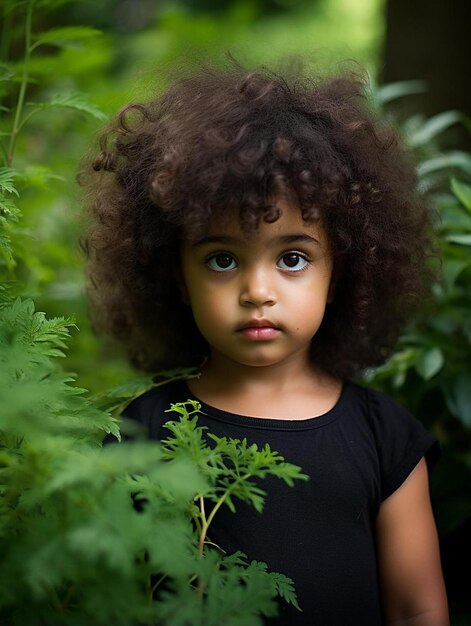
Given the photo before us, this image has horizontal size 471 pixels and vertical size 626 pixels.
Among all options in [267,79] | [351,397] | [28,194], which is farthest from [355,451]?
[28,194]

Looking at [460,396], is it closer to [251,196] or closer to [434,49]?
[251,196]

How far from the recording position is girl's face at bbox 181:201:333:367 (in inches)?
66.7

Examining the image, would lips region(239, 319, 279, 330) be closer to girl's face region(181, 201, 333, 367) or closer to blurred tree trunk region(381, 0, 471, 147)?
girl's face region(181, 201, 333, 367)

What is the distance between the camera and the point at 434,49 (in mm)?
3609

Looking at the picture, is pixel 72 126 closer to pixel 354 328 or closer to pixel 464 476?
pixel 354 328

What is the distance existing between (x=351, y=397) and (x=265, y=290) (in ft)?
1.51

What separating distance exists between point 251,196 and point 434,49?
240cm

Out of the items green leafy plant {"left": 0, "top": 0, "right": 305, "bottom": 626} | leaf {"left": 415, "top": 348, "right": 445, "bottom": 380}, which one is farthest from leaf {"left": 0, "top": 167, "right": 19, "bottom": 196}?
leaf {"left": 415, "top": 348, "right": 445, "bottom": 380}

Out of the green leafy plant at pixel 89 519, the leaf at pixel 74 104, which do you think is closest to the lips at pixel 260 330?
the green leafy plant at pixel 89 519

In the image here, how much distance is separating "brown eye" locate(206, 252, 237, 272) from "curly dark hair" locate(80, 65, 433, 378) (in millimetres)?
91

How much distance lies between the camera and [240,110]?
1.77 metres

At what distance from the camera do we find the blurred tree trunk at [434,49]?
138 inches

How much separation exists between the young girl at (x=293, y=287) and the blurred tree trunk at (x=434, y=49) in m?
1.59

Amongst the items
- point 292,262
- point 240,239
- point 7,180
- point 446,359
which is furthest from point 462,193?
point 7,180
